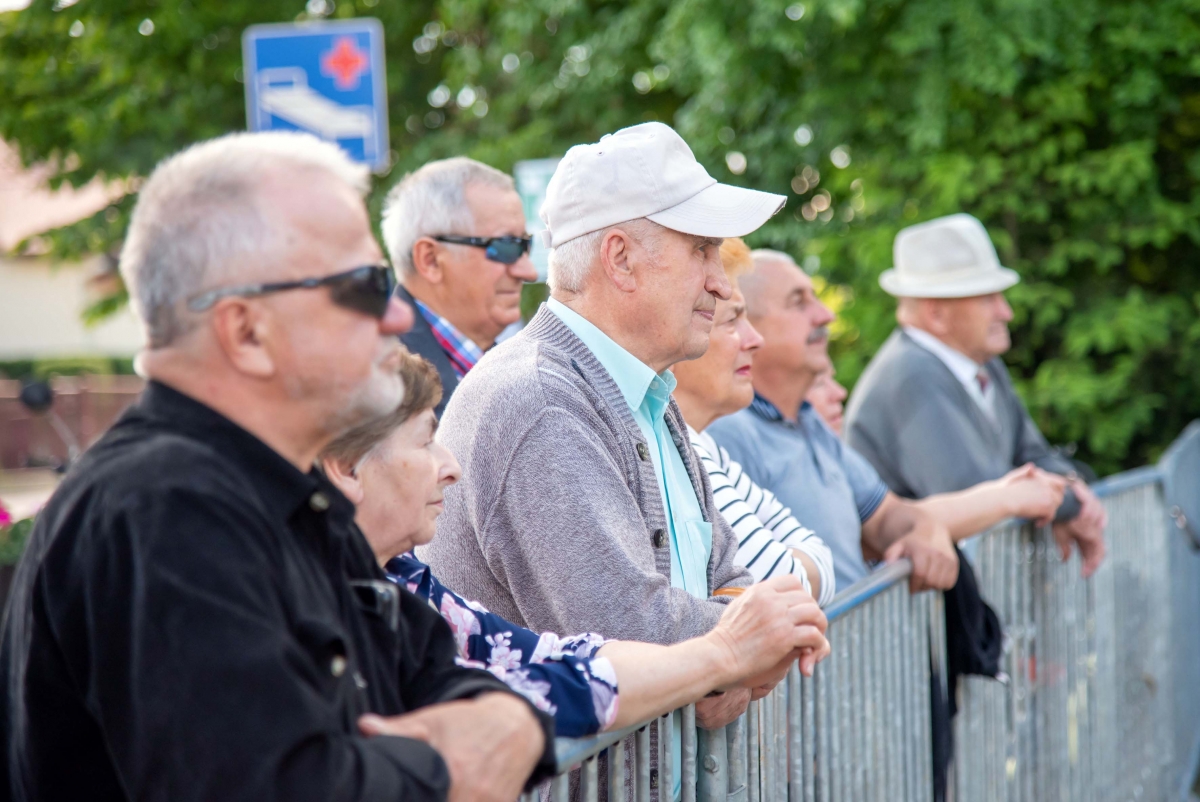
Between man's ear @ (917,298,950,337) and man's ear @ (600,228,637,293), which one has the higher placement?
man's ear @ (600,228,637,293)

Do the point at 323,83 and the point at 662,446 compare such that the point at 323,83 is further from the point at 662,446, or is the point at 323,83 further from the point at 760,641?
the point at 760,641

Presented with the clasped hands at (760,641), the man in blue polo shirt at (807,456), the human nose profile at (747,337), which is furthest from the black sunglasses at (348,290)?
the man in blue polo shirt at (807,456)

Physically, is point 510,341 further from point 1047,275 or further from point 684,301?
point 1047,275

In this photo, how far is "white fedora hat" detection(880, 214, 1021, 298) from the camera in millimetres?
5750

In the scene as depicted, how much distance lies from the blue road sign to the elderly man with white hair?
5555 millimetres

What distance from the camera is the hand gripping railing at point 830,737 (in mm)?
2135

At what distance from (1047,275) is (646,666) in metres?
6.88

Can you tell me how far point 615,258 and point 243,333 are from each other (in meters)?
1.31

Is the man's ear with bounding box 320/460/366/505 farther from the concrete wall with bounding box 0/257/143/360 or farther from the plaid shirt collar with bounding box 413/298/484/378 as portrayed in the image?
the concrete wall with bounding box 0/257/143/360

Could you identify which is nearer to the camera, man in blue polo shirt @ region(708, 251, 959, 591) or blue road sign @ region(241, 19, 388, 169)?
man in blue polo shirt @ region(708, 251, 959, 591)

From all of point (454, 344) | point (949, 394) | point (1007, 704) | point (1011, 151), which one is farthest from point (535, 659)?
point (1011, 151)

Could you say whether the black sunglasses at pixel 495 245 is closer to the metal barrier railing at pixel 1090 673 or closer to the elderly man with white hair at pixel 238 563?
the metal barrier railing at pixel 1090 673

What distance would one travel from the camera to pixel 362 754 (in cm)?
143

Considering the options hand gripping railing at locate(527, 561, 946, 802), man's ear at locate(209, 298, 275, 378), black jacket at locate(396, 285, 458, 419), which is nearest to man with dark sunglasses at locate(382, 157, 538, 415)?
black jacket at locate(396, 285, 458, 419)
